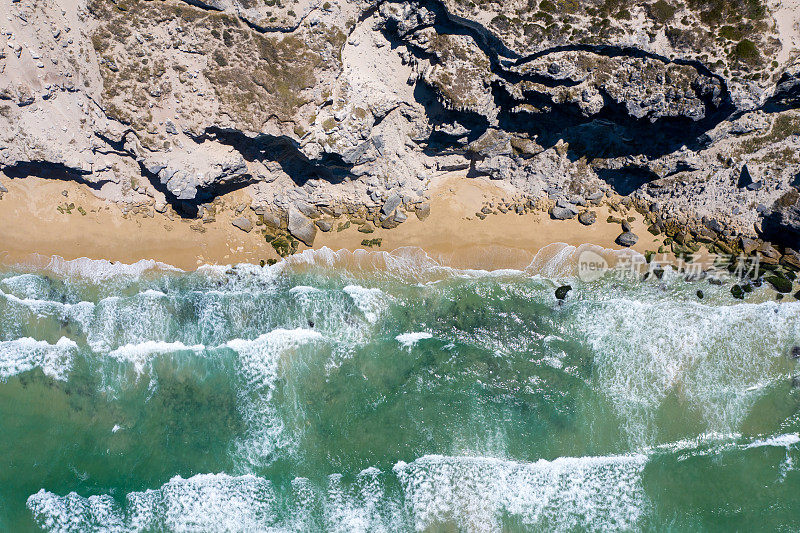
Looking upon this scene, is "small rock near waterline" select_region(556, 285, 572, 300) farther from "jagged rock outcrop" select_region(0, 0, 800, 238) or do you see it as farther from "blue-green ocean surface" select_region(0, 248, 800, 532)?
"jagged rock outcrop" select_region(0, 0, 800, 238)

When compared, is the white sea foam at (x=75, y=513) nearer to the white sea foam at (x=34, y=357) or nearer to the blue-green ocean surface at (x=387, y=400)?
the blue-green ocean surface at (x=387, y=400)

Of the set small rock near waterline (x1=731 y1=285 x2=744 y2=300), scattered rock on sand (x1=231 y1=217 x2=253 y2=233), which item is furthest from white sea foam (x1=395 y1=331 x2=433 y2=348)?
small rock near waterline (x1=731 y1=285 x2=744 y2=300)

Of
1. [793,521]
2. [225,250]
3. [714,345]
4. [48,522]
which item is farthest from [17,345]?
[793,521]

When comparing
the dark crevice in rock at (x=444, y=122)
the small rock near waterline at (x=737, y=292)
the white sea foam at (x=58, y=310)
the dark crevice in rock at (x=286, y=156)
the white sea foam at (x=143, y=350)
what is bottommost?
the white sea foam at (x=143, y=350)

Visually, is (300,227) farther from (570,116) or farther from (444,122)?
(570,116)

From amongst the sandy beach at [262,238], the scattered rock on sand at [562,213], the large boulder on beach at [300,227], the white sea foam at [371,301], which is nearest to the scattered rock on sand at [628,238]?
the sandy beach at [262,238]

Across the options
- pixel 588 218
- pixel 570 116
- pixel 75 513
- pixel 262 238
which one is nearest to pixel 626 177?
pixel 588 218
